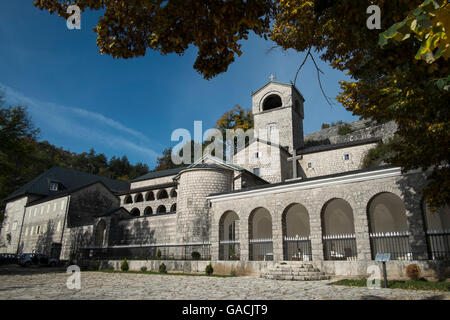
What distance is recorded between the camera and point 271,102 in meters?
33.2

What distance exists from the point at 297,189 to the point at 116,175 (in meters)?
58.9

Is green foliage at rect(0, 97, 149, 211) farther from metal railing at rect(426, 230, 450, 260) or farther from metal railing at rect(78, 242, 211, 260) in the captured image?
metal railing at rect(426, 230, 450, 260)

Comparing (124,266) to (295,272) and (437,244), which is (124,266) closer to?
(295,272)

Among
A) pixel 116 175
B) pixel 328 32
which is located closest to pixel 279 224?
pixel 328 32

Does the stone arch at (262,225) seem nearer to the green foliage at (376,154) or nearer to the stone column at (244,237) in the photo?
the stone column at (244,237)

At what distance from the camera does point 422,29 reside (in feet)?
5.99

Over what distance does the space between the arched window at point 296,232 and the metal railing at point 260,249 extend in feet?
3.13

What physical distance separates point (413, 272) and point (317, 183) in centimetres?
502

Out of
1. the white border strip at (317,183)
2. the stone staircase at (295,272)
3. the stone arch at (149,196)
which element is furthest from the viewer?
the stone arch at (149,196)

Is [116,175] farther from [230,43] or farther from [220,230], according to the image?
[230,43]

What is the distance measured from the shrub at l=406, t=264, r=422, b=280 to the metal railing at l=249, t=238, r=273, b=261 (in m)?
5.87

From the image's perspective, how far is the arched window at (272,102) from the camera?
32.7 metres

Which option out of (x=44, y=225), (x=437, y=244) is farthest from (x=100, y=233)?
(x=437, y=244)

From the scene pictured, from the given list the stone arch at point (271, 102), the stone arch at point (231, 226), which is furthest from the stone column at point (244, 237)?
the stone arch at point (271, 102)
